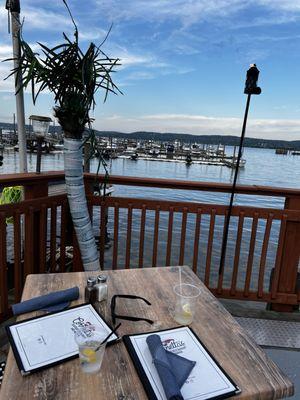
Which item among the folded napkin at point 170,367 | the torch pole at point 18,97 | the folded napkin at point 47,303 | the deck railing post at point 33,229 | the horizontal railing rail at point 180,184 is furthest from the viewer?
the torch pole at point 18,97

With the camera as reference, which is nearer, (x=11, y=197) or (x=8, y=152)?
(x=11, y=197)

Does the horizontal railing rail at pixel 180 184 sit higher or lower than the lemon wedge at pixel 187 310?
higher

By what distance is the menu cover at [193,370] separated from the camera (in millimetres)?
793

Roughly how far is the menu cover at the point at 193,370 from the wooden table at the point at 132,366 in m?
0.02

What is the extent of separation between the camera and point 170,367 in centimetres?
84

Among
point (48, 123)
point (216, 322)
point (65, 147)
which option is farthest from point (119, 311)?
point (48, 123)

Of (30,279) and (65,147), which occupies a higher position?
(65,147)

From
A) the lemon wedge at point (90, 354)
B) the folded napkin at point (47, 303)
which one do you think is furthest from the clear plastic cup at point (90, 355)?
the folded napkin at point (47, 303)

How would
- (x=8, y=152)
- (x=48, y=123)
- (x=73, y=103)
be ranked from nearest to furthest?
(x=73, y=103) < (x=48, y=123) < (x=8, y=152)

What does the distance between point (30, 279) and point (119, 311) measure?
498mm

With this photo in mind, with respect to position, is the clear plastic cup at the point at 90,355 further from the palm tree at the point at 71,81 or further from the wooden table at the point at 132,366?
the palm tree at the point at 71,81

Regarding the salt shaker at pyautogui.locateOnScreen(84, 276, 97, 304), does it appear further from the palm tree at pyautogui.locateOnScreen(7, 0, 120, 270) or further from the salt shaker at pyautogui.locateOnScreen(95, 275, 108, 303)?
the palm tree at pyautogui.locateOnScreen(7, 0, 120, 270)

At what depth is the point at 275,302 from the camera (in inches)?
104

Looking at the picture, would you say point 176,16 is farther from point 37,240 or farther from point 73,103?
point 37,240
